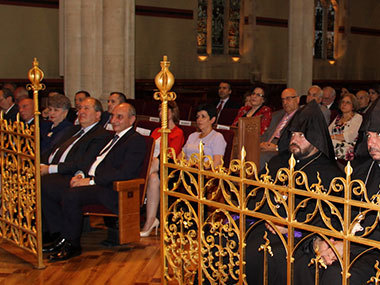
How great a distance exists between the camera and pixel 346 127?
23.8 ft

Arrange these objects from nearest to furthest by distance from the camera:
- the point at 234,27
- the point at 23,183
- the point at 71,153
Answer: the point at 23,183
the point at 71,153
the point at 234,27

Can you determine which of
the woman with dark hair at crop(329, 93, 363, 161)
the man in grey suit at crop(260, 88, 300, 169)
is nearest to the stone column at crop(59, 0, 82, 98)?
the man in grey suit at crop(260, 88, 300, 169)

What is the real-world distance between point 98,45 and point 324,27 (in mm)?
11426

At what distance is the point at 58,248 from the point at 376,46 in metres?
19.4

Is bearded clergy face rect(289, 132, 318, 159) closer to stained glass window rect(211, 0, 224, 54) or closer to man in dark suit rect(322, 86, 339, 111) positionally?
man in dark suit rect(322, 86, 339, 111)

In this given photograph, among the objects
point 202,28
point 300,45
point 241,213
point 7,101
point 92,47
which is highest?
point 202,28

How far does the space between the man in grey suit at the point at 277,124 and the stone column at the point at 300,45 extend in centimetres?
747

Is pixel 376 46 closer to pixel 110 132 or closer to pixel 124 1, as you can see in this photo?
pixel 124 1

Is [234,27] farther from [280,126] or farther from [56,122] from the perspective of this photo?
[56,122]

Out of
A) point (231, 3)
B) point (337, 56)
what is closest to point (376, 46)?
point (337, 56)

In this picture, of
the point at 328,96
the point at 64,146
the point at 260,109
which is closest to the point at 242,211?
the point at 64,146

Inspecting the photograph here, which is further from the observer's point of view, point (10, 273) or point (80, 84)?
point (80, 84)

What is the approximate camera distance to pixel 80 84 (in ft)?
37.6

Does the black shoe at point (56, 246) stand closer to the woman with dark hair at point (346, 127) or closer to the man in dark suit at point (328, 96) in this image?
the woman with dark hair at point (346, 127)
